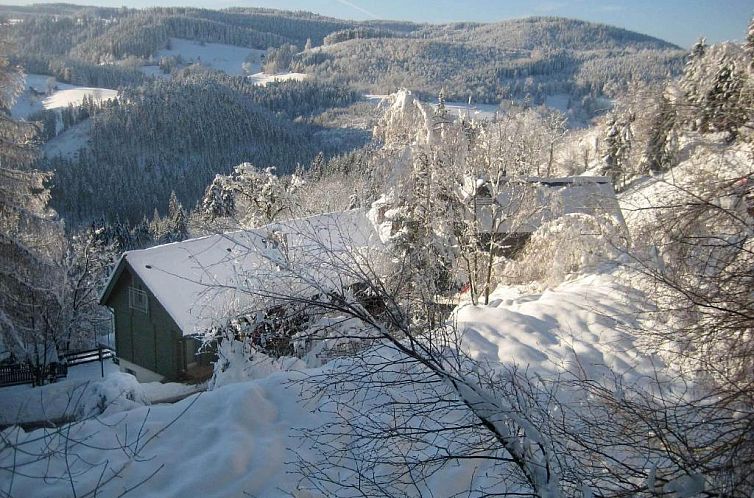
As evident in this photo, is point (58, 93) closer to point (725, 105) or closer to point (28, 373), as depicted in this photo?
point (28, 373)

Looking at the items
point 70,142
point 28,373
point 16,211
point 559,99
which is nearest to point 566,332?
point 16,211

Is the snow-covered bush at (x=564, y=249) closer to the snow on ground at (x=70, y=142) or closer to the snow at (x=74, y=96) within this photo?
the snow on ground at (x=70, y=142)

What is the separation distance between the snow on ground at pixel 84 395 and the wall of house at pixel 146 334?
6.66 feet

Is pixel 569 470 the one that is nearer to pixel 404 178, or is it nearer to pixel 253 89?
pixel 404 178

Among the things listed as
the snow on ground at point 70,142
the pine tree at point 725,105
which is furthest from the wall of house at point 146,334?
the snow on ground at point 70,142

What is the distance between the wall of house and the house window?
9 centimetres

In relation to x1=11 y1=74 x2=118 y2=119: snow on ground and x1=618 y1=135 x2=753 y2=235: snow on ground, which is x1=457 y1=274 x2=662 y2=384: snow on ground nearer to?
x1=618 y1=135 x2=753 y2=235: snow on ground

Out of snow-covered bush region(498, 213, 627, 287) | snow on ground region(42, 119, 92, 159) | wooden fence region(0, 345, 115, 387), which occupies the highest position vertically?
snow-covered bush region(498, 213, 627, 287)

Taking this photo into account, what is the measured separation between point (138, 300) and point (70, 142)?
379 ft

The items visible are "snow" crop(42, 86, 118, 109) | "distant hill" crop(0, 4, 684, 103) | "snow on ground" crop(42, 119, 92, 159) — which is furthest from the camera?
"distant hill" crop(0, 4, 684, 103)

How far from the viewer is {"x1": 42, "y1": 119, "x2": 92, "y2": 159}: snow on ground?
109 meters

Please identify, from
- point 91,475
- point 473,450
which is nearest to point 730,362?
point 473,450

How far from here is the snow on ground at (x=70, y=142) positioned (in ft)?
359

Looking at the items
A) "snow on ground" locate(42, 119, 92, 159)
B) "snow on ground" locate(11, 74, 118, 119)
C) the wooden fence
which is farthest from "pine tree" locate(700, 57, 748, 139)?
"snow on ground" locate(11, 74, 118, 119)
